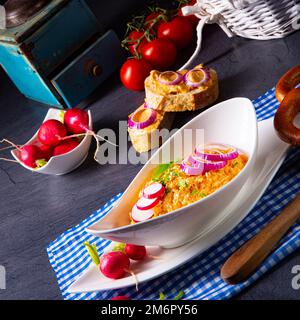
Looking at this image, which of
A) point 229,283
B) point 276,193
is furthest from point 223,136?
point 229,283

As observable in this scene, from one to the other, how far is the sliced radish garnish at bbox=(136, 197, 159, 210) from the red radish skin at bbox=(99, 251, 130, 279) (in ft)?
0.35

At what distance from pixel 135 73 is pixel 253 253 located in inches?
38.4

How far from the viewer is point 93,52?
1.80 m

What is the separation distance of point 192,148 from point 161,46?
2.35 feet

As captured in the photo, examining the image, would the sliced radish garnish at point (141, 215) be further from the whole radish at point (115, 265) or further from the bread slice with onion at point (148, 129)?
the bread slice with onion at point (148, 129)

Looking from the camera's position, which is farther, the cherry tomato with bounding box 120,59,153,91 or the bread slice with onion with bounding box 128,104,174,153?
the cherry tomato with bounding box 120,59,153,91

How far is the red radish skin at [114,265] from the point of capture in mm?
1033

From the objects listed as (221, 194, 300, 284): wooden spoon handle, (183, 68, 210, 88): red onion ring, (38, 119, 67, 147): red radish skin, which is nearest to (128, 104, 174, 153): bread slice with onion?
(183, 68, 210, 88): red onion ring

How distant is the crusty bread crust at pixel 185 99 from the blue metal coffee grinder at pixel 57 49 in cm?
36

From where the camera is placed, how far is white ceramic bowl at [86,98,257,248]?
0.96m

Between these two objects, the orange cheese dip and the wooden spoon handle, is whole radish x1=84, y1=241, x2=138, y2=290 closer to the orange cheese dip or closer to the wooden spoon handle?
the orange cheese dip

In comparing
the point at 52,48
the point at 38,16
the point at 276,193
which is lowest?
the point at 276,193

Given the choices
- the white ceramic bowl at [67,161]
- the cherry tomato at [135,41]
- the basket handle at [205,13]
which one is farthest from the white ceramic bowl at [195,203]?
the cherry tomato at [135,41]
